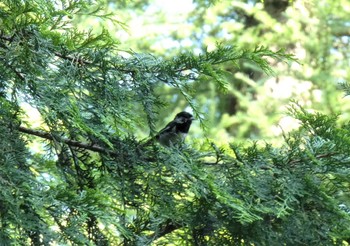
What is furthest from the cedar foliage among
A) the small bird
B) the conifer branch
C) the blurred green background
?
the blurred green background

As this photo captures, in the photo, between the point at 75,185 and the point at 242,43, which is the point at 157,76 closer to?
the point at 75,185

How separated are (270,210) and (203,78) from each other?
0.46 m

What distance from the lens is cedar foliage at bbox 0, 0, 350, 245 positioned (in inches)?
63.7

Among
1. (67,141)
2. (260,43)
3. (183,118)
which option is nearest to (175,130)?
(183,118)

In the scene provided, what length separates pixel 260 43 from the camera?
7.35 m

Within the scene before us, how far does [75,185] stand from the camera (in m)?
2.03

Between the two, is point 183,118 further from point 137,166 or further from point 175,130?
point 137,166

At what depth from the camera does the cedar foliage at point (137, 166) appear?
1619mm

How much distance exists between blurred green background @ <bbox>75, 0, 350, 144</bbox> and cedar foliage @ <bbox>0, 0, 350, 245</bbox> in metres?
4.79

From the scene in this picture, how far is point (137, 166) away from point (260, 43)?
18.4 ft

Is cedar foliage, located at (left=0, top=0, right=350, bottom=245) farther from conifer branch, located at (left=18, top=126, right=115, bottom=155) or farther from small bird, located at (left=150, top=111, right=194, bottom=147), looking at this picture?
small bird, located at (left=150, top=111, right=194, bottom=147)

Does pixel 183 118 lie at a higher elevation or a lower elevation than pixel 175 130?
higher

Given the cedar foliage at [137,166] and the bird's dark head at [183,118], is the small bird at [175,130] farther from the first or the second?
the cedar foliage at [137,166]

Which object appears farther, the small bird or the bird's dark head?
the bird's dark head
